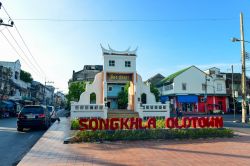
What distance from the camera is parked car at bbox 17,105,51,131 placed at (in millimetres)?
17031

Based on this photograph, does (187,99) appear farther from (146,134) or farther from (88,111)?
(146,134)

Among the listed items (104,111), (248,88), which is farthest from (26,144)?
(248,88)

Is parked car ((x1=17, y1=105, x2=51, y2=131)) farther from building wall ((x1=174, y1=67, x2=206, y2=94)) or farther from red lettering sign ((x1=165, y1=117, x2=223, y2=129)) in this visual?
building wall ((x1=174, y1=67, x2=206, y2=94))

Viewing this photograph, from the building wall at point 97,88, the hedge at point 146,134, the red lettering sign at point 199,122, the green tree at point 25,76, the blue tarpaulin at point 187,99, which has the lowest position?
the hedge at point 146,134

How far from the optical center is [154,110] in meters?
24.7

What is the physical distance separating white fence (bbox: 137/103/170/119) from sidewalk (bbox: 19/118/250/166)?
12070mm

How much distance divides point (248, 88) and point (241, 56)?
31806 mm

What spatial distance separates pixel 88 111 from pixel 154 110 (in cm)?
611

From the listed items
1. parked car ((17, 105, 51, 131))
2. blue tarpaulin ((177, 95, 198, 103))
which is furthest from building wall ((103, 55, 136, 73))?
blue tarpaulin ((177, 95, 198, 103))

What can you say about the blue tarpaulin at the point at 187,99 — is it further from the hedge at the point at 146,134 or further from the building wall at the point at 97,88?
the hedge at the point at 146,134

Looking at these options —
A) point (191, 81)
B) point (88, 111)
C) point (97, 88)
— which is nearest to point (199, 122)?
point (88, 111)

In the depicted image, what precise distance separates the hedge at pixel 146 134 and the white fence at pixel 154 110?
10.7 meters

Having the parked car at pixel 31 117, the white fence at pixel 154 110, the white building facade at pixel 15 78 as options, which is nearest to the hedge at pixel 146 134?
the parked car at pixel 31 117

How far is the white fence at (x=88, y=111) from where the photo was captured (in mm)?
23031
